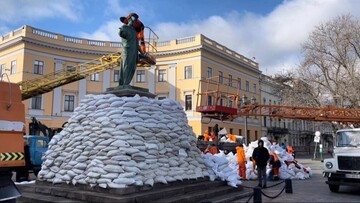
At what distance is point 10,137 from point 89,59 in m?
32.6

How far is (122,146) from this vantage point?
8.18 meters

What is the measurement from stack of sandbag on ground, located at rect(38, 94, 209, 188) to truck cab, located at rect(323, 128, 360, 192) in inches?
174

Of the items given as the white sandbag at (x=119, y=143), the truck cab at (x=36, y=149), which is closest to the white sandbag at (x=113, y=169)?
the white sandbag at (x=119, y=143)

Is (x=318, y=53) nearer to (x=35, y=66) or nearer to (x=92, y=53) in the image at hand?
(x=92, y=53)

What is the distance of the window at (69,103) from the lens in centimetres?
3816

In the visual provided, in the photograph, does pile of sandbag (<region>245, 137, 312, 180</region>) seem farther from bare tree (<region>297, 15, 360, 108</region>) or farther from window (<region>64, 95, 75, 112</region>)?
window (<region>64, 95, 75, 112</region>)

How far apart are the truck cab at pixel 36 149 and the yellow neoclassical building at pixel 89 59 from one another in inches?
831

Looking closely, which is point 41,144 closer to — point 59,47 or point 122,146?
point 122,146

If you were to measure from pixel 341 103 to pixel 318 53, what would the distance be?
5.04 metres

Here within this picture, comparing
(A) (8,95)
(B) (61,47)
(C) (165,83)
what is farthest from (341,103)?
(B) (61,47)

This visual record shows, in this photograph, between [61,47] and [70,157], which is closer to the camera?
[70,157]

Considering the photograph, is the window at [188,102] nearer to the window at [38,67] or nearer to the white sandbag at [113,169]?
the window at [38,67]

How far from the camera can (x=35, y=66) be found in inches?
1435

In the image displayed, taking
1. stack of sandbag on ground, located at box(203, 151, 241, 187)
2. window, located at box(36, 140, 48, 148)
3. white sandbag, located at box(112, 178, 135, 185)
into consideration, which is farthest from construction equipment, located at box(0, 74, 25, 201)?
window, located at box(36, 140, 48, 148)
